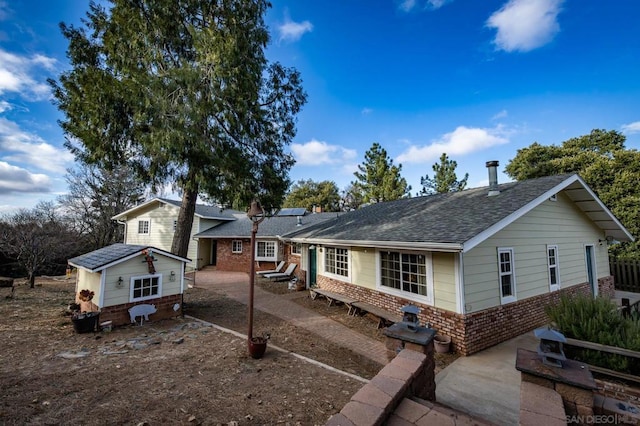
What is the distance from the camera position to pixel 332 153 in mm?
28312

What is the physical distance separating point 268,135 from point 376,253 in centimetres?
697

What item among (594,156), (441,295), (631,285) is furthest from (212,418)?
(594,156)

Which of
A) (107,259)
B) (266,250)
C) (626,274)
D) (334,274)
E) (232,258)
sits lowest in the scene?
(626,274)

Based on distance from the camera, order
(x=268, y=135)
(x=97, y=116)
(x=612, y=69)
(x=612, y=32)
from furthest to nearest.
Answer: (x=268, y=135)
(x=612, y=69)
(x=612, y=32)
(x=97, y=116)

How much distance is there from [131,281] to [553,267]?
41.9ft

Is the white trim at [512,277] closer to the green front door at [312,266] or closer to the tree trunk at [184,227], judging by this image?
the green front door at [312,266]

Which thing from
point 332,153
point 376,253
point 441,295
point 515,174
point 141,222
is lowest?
point 441,295

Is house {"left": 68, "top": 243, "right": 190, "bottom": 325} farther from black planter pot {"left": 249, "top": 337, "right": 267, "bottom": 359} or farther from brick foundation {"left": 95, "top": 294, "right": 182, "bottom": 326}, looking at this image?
black planter pot {"left": 249, "top": 337, "right": 267, "bottom": 359}

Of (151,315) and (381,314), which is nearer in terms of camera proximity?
(381,314)

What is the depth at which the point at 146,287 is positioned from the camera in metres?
8.09

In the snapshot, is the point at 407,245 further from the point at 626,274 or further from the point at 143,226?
the point at 143,226

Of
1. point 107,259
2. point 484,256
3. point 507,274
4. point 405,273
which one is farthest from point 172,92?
point 507,274

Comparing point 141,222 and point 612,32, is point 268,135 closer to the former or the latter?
point 612,32

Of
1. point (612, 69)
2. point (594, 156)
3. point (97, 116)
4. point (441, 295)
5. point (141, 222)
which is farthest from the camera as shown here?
point (141, 222)
